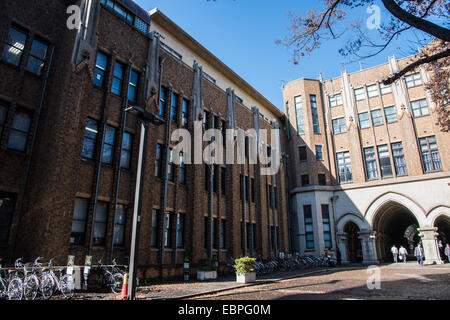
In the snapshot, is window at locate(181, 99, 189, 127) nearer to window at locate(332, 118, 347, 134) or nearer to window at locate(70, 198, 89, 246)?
window at locate(70, 198, 89, 246)

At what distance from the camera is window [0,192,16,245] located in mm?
10543

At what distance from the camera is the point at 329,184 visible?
33.1 metres

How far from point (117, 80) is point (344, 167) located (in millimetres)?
26390

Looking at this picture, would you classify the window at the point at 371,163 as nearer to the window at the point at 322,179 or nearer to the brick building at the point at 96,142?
the window at the point at 322,179

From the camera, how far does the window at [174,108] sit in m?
18.3

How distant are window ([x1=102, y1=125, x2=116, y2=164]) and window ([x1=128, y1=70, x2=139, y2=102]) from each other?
7.49 ft

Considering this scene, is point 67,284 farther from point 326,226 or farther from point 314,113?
point 314,113

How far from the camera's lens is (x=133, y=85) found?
16.0m

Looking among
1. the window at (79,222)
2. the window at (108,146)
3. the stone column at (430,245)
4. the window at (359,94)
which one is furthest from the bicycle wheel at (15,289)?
the window at (359,94)

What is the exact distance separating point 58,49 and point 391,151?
30159 millimetres

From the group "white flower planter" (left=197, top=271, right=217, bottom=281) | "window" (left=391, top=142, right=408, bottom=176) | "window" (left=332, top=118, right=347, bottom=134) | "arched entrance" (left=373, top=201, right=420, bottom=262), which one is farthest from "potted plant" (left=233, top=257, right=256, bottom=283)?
"window" (left=332, top=118, right=347, bottom=134)

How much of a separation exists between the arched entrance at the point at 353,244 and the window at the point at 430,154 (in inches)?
365

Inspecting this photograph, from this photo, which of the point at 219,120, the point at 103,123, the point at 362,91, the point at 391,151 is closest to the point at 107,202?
the point at 103,123

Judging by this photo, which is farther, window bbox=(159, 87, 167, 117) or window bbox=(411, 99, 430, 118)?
window bbox=(411, 99, 430, 118)
